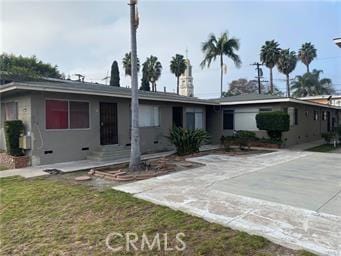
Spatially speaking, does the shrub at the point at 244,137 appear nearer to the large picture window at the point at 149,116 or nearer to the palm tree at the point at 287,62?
the large picture window at the point at 149,116

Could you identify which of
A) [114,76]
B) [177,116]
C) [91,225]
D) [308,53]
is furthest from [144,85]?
[91,225]

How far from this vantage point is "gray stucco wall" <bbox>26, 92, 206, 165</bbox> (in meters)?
9.59

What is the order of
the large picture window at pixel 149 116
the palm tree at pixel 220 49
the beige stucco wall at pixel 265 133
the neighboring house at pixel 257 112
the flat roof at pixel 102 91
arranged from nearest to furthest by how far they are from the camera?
1. the flat roof at pixel 102 91
2. the large picture window at pixel 149 116
3. the neighboring house at pixel 257 112
4. the beige stucco wall at pixel 265 133
5. the palm tree at pixel 220 49

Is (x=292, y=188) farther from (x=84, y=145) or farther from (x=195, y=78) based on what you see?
(x=195, y=78)

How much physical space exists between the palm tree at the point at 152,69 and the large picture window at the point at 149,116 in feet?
67.1

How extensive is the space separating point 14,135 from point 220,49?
19.1 metres

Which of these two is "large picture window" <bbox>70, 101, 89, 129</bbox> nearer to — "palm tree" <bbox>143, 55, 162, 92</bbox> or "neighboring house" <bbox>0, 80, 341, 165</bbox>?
"neighboring house" <bbox>0, 80, 341, 165</bbox>

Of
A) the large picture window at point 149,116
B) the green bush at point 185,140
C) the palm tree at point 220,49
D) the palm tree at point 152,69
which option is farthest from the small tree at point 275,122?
the palm tree at point 152,69

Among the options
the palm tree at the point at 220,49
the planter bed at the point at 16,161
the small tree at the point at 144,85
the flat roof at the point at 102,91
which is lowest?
the planter bed at the point at 16,161

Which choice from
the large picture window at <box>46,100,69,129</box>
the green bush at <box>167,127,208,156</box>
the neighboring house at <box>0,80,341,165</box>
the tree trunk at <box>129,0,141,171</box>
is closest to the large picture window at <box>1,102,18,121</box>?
the neighboring house at <box>0,80,341,165</box>

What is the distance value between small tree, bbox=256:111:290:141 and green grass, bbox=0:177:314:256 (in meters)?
10.5

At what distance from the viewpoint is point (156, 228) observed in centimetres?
400

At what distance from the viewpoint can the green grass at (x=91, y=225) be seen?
3.43 meters

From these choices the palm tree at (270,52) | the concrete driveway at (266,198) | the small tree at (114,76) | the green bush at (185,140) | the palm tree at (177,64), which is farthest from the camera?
the palm tree at (177,64)
